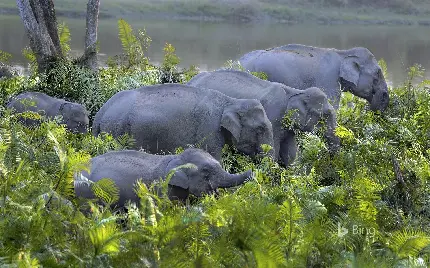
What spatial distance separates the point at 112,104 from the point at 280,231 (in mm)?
5171

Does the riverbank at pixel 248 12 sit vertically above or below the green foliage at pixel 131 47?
below

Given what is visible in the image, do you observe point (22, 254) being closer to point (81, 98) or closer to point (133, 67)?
point (81, 98)

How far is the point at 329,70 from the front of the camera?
34.9 feet

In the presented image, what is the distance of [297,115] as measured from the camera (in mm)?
8070

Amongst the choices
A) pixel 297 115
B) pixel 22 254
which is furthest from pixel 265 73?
pixel 22 254

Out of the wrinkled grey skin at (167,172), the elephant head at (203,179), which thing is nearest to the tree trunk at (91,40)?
the wrinkled grey skin at (167,172)

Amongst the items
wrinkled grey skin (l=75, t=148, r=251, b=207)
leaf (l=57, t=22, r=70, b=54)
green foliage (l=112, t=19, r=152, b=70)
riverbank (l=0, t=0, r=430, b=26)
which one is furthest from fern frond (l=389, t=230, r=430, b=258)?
riverbank (l=0, t=0, r=430, b=26)

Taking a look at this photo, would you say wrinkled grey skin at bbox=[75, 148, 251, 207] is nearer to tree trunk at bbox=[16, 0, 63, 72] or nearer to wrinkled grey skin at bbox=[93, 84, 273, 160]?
wrinkled grey skin at bbox=[93, 84, 273, 160]

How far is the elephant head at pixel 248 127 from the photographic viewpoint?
7.32 meters

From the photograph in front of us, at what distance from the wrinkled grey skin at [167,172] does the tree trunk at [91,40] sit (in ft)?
17.5

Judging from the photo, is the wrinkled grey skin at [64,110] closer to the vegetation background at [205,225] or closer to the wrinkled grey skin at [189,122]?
the wrinkled grey skin at [189,122]

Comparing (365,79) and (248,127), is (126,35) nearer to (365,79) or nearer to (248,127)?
(365,79)

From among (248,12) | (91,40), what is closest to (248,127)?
Answer: (91,40)

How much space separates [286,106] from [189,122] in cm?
140
